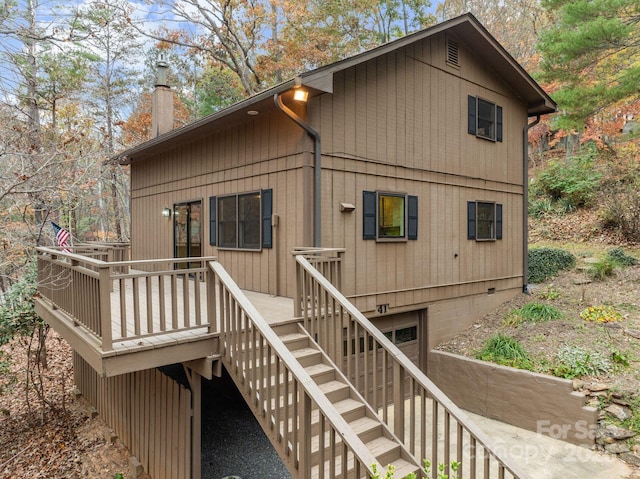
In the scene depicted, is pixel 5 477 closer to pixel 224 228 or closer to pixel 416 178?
pixel 224 228

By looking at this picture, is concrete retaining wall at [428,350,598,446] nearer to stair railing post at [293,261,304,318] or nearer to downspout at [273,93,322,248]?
downspout at [273,93,322,248]

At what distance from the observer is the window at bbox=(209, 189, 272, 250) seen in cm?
675

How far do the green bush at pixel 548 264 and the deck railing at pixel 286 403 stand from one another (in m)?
8.37

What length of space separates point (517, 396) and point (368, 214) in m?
3.71

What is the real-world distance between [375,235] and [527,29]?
1857 centimetres

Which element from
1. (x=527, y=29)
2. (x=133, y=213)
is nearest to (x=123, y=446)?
(x=133, y=213)

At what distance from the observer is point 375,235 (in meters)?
6.90

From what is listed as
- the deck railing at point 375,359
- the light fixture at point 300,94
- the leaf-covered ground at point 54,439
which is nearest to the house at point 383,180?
the light fixture at point 300,94

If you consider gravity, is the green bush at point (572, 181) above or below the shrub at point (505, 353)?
above

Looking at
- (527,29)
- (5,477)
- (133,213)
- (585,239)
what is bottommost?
(5,477)

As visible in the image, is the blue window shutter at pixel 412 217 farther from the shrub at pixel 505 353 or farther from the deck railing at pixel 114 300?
the deck railing at pixel 114 300

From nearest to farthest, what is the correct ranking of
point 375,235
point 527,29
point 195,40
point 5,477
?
point 5,477, point 375,235, point 195,40, point 527,29

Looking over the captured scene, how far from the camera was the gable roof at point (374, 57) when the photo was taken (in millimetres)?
5652

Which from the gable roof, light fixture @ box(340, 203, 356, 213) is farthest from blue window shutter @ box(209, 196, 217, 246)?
light fixture @ box(340, 203, 356, 213)
